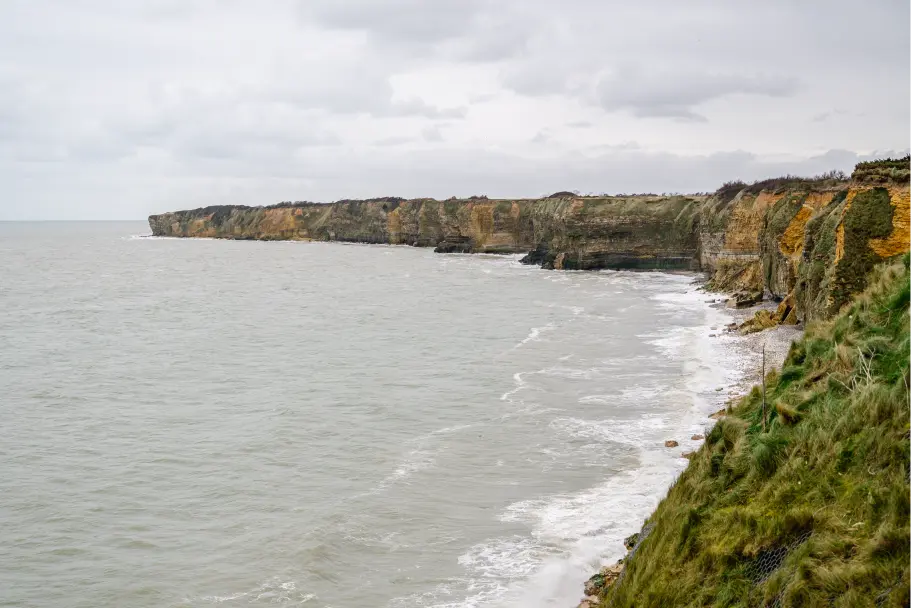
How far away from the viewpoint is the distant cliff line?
22797mm

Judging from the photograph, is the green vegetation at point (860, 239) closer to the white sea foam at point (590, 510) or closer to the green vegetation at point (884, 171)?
the green vegetation at point (884, 171)

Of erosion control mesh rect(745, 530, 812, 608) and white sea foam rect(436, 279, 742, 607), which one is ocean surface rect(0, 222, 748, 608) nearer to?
white sea foam rect(436, 279, 742, 607)

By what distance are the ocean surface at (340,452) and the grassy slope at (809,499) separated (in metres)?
3.26

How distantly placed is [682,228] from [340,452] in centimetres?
6078

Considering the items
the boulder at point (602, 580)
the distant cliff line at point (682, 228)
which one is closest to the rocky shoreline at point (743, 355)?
the boulder at point (602, 580)

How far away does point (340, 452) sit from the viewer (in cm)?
1852

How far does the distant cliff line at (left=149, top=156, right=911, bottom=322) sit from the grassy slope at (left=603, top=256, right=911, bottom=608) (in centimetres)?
1329

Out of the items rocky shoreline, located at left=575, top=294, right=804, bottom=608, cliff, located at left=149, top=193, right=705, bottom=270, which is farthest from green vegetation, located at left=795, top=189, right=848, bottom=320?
cliff, located at left=149, top=193, right=705, bottom=270

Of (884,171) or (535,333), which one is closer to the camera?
(884,171)

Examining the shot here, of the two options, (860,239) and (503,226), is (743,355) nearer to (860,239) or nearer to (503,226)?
(860,239)

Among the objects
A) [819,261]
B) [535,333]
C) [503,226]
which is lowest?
[535,333]

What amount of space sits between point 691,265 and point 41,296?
5688cm

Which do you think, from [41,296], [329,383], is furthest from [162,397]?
[41,296]

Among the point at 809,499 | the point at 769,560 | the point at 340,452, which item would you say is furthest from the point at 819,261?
the point at 769,560
